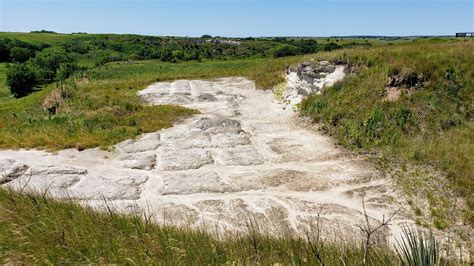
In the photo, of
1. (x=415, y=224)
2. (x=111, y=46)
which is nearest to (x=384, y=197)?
(x=415, y=224)

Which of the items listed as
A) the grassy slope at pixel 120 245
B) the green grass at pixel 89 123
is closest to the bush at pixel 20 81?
the green grass at pixel 89 123

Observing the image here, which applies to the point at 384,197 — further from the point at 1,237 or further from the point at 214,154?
the point at 1,237

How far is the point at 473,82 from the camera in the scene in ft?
51.2

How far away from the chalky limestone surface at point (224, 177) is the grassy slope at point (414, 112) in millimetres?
1307

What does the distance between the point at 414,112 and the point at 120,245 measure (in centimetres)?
1400

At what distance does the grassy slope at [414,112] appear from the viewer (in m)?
11.5

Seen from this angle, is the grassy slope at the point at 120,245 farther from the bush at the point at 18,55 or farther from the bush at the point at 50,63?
the bush at the point at 18,55

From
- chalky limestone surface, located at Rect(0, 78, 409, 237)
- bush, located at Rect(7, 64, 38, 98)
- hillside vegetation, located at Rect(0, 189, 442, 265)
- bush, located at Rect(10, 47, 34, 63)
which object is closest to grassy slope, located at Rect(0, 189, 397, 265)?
hillside vegetation, located at Rect(0, 189, 442, 265)

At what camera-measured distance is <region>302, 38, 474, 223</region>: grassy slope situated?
452 inches

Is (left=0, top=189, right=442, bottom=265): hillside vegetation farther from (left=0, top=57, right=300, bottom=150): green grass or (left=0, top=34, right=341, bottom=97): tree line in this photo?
(left=0, top=34, right=341, bottom=97): tree line

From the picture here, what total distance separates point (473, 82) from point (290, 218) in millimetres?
12081

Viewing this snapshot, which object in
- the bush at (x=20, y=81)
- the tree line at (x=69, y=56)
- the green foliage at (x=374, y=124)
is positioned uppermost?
the tree line at (x=69, y=56)

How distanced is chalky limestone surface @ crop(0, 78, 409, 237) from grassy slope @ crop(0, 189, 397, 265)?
6.12 feet

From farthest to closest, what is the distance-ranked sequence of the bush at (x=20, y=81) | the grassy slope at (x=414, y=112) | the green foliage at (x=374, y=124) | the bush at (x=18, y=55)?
1. the bush at (x=18, y=55)
2. the bush at (x=20, y=81)
3. the green foliage at (x=374, y=124)
4. the grassy slope at (x=414, y=112)
